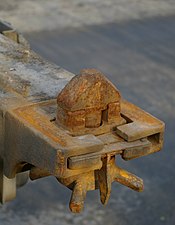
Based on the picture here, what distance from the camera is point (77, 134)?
121cm

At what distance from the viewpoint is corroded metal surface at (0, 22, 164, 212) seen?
1169 millimetres

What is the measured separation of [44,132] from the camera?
3.93 ft

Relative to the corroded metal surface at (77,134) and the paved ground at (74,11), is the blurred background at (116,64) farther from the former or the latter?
the corroded metal surface at (77,134)

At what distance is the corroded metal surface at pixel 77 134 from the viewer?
1169 mm

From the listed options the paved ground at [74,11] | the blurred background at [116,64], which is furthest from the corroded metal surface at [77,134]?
the paved ground at [74,11]

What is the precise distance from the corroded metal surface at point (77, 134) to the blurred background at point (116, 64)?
2818mm

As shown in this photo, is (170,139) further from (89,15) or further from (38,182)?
(89,15)

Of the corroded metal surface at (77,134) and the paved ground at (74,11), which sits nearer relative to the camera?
the corroded metal surface at (77,134)

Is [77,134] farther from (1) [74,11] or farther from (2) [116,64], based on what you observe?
(1) [74,11]

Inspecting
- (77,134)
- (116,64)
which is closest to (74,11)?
(116,64)

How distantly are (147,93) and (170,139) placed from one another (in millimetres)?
922

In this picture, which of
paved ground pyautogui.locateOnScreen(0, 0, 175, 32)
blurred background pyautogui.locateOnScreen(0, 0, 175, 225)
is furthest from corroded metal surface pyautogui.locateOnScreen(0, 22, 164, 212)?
paved ground pyautogui.locateOnScreen(0, 0, 175, 32)

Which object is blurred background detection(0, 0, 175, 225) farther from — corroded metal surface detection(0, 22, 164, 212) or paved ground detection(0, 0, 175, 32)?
corroded metal surface detection(0, 22, 164, 212)

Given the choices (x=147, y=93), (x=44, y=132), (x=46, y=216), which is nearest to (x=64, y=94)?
(x=44, y=132)
